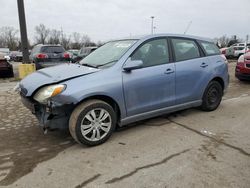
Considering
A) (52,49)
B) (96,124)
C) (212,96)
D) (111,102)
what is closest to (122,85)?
(111,102)

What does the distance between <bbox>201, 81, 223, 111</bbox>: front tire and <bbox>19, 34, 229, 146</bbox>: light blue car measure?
0.02 m

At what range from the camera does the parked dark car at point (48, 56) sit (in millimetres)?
11172

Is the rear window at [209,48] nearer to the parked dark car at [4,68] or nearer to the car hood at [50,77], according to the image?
the car hood at [50,77]

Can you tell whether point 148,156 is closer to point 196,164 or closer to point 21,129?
point 196,164

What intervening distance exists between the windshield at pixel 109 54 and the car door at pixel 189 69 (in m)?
0.96

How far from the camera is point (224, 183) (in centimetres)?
271

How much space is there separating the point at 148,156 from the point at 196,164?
2.08 ft

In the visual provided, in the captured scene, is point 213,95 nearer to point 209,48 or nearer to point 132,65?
point 209,48

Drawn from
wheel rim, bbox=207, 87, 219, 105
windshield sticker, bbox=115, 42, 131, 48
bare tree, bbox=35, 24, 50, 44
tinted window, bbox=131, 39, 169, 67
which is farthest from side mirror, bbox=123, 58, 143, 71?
bare tree, bbox=35, 24, 50, 44

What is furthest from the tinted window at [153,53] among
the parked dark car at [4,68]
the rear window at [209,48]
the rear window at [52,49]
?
the parked dark car at [4,68]

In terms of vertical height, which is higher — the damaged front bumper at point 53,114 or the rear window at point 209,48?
the rear window at point 209,48

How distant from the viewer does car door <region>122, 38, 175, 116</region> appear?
3.95 meters

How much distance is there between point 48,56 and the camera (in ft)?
37.0

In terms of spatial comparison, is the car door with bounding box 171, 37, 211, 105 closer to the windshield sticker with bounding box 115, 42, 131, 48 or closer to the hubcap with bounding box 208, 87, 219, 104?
the hubcap with bounding box 208, 87, 219, 104
